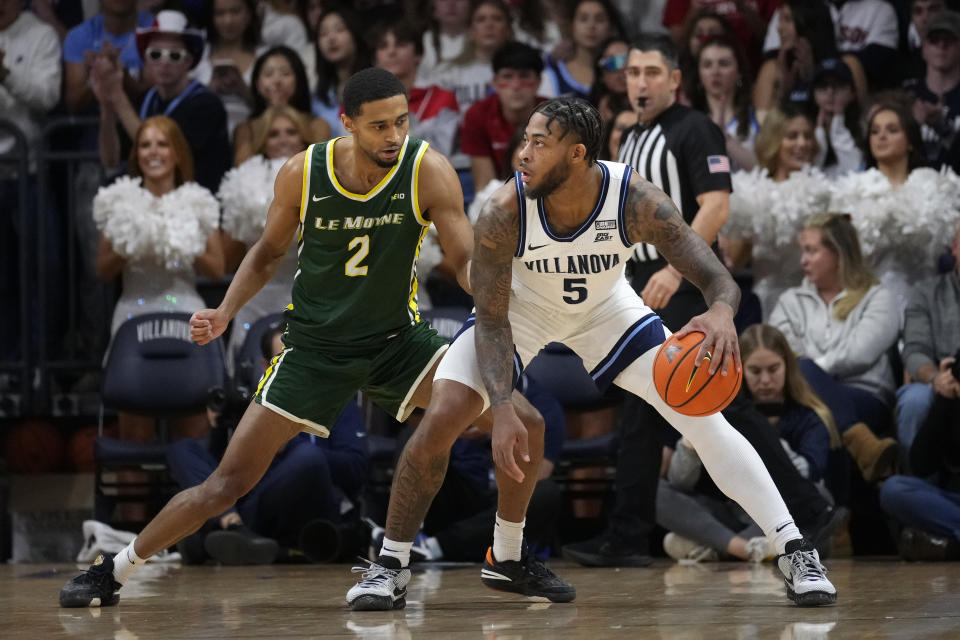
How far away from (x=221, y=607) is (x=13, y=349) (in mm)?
3989

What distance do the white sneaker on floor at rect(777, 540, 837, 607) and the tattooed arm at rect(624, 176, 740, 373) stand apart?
69 centimetres

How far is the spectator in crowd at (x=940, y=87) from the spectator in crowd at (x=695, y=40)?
1.12m

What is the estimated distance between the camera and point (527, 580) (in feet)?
16.4

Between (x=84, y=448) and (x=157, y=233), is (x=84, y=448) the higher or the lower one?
the lower one

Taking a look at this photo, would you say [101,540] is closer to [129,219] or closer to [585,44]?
[129,219]

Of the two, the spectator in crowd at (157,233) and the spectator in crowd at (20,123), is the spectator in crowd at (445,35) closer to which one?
the spectator in crowd at (157,233)

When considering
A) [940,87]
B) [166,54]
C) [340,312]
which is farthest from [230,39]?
[340,312]

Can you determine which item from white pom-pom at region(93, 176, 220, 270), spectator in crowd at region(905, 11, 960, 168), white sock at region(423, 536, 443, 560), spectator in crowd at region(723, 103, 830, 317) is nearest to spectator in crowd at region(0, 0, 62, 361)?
white pom-pom at region(93, 176, 220, 270)

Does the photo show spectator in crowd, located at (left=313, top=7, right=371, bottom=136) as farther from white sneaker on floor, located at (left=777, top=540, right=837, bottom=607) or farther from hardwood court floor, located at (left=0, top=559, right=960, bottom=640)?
white sneaker on floor, located at (left=777, top=540, right=837, bottom=607)

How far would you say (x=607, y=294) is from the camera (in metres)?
4.85

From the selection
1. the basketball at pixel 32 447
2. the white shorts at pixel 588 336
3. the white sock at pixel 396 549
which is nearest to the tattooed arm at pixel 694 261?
the white shorts at pixel 588 336

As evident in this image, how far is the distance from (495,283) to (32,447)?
4359 millimetres

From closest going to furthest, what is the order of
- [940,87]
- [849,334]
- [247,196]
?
1. [849,334]
2. [247,196]
3. [940,87]

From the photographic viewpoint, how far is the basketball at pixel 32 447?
7.99 meters
